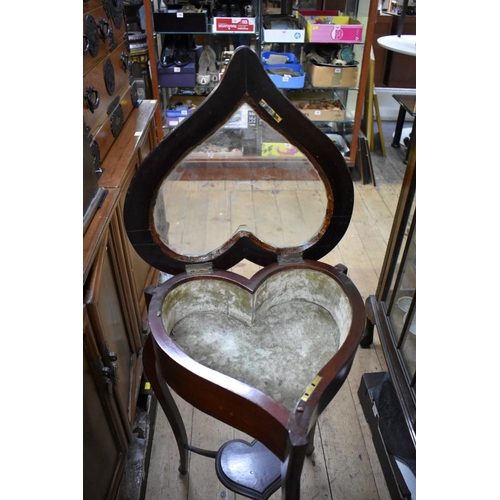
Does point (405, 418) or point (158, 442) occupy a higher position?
point (405, 418)

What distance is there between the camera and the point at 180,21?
2543 mm

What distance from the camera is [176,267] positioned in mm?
931

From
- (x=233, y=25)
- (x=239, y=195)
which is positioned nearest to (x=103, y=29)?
(x=239, y=195)

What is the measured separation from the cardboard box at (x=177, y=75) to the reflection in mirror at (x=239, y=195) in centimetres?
163

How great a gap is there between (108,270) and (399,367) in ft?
2.86

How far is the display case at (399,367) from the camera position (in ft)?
3.87

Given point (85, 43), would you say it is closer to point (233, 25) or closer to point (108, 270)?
point (108, 270)

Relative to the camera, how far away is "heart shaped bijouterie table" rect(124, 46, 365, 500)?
0.72m

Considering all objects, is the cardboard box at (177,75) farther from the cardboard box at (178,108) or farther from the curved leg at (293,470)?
the curved leg at (293,470)

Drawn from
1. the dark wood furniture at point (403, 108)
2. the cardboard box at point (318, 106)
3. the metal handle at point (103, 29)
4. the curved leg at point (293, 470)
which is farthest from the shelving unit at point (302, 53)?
the curved leg at point (293, 470)

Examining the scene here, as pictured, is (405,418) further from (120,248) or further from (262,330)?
(120,248)

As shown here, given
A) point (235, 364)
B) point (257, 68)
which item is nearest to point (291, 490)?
point (235, 364)

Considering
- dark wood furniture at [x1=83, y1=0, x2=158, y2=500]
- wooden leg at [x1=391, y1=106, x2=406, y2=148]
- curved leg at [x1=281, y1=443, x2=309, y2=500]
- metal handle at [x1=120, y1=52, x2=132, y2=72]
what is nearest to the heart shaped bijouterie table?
curved leg at [x1=281, y1=443, x2=309, y2=500]
